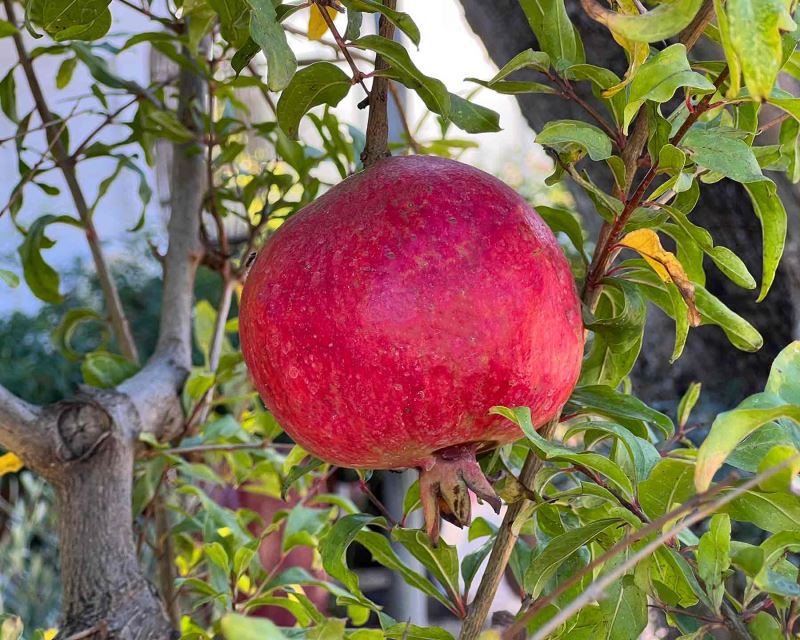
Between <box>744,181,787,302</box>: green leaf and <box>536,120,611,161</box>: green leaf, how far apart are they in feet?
0.30

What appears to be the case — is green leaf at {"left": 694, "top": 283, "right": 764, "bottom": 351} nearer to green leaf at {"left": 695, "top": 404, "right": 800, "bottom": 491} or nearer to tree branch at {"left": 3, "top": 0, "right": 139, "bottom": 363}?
green leaf at {"left": 695, "top": 404, "right": 800, "bottom": 491}

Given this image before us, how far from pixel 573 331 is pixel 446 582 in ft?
0.74

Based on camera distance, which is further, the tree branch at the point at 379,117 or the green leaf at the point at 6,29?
the green leaf at the point at 6,29

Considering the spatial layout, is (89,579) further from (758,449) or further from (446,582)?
(758,449)

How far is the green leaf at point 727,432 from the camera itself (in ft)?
1.05

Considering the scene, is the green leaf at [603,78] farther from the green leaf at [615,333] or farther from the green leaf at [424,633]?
the green leaf at [424,633]

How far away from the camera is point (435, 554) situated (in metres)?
0.57

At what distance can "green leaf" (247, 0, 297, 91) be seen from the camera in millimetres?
423

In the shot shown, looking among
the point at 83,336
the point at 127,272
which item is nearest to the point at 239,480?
the point at 83,336

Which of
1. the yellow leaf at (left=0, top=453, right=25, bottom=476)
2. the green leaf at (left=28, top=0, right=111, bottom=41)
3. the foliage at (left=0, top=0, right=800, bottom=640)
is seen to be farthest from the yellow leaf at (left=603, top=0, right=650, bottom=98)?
the yellow leaf at (left=0, top=453, right=25, bottom=476)

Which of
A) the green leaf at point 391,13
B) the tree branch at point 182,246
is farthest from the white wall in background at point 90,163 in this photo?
the green leaf at point 391,13

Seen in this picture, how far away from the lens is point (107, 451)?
29.5 inches

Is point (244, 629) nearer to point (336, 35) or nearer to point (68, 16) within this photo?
point (336, 35)

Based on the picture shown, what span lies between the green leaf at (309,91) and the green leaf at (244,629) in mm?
343
